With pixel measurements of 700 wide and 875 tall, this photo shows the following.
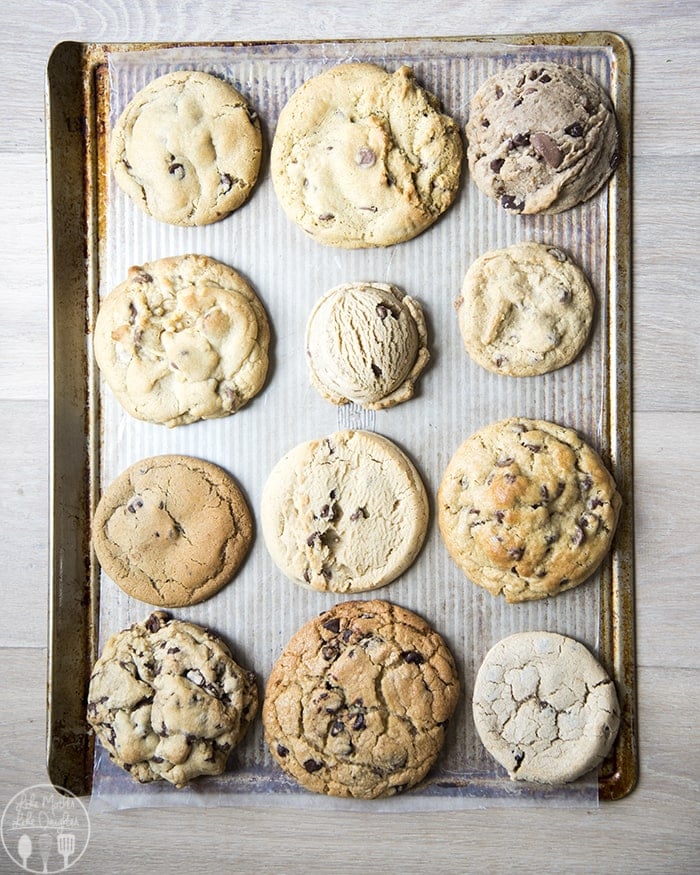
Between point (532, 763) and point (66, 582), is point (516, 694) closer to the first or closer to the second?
point (532, 763)

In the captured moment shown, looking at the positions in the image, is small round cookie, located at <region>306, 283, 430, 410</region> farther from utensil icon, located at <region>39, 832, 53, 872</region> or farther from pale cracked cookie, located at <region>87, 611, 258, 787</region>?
utensil icon, located at <region>39, 832, 53, 872</region>

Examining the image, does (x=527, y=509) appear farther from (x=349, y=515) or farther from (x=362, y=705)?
(x=362, y=705)

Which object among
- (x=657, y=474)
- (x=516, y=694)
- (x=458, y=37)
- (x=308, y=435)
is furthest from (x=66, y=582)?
(x=458, y=37)

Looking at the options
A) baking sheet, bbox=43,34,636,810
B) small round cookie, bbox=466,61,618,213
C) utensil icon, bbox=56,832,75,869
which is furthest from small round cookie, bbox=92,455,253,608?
small round cookie, bbox=466,61,618,213

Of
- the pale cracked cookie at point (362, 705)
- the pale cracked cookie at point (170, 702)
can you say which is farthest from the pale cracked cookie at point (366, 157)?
the pale cracked cookie at point (170, 702)

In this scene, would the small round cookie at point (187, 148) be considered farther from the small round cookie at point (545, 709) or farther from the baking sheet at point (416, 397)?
the small round cookie at point (545, 709)

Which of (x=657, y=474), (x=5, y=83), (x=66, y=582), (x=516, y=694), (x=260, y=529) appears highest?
(x=5, y=83)

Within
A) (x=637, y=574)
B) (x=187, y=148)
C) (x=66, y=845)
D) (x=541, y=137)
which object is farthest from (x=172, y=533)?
(x=541, y=137)
